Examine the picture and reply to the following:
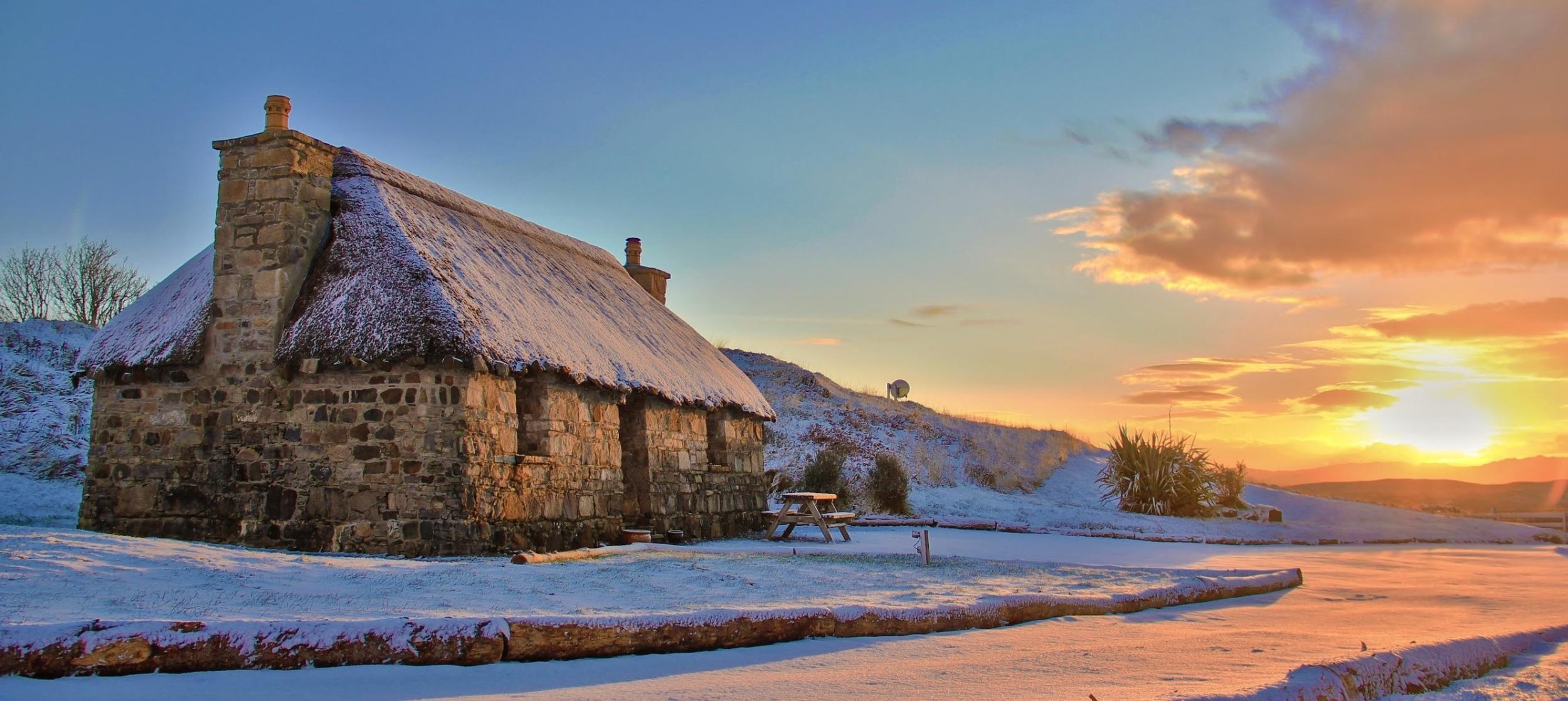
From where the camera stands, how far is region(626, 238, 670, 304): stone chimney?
73.6ft

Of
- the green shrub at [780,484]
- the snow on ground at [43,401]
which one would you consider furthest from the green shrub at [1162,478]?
the snow on ground at [43,401]

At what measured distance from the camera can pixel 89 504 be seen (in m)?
12.6

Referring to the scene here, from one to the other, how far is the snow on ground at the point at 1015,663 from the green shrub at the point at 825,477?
1359 cm

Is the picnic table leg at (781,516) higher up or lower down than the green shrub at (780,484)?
lower down

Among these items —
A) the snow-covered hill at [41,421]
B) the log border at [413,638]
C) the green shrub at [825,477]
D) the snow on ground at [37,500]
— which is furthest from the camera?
the green shrub at [825,477]

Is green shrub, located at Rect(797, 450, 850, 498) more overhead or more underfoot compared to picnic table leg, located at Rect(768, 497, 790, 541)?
more overhead

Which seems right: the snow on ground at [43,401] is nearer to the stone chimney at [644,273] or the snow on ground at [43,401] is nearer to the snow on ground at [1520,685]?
the stone chimney at [644,273]

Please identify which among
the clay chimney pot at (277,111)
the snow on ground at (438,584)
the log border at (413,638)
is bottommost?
the log border at (413,638)

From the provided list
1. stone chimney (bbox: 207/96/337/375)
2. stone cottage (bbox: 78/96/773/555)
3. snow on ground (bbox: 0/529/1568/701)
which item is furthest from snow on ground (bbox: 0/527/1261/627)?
stone chimney (bbox: 207/96/337/375)

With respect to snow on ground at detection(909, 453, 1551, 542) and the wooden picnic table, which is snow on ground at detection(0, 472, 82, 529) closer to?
the wooden picnic table

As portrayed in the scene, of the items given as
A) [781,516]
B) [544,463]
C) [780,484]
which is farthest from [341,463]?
[780,484]

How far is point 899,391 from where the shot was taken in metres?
40.7

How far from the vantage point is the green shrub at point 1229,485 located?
84.7 ft

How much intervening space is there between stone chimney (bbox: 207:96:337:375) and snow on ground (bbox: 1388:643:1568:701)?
1090 centimetres
